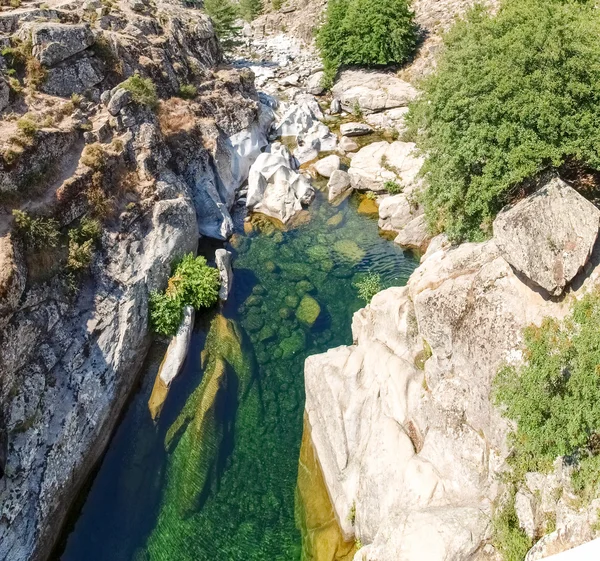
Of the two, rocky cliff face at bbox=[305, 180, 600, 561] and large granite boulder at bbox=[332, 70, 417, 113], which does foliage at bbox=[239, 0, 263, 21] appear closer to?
large granite boulder at bbox=[332, 70, 417, 113]

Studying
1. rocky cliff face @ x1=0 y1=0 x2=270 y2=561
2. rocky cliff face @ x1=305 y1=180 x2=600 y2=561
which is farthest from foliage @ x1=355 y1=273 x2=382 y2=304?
rocky cliff face @ x1=0 y1=0 x2=270 y2=561

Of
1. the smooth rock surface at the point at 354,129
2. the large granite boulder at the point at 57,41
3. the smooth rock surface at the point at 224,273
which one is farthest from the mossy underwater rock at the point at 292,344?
the smooth rock surface at the point at 354,129

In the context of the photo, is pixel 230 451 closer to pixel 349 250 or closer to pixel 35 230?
pixel 35 230

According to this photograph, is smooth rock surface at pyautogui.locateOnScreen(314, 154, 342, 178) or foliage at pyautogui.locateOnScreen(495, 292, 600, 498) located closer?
foliage at pyautogui.locateOnScreen(495, 292, 600, 498)

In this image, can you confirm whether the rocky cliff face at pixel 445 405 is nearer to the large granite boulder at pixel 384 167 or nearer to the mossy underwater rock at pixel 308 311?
the mossy underwater rock at pixel 308 311

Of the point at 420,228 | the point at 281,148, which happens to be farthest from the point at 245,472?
the point at 281,148

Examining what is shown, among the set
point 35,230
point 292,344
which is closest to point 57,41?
point 35,230
